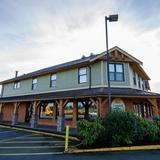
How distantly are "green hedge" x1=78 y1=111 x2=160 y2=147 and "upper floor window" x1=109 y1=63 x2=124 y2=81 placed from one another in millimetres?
6692

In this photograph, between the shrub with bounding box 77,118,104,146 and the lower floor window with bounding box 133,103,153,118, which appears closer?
the shrub with bounding box 77,118,104,146

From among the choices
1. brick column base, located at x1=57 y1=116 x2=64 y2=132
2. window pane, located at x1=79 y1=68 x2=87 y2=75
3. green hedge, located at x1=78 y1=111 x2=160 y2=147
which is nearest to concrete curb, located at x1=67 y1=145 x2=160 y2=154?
green hedge, located at x1=78 y1=111 x2=160 y2=147

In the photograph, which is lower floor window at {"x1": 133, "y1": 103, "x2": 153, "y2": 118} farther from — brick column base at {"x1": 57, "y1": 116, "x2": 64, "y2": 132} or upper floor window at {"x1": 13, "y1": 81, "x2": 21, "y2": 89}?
upper floor window at {"x1": 13, "y1": 81, "x2": 21, "y2": 89}

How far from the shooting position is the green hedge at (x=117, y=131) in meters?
11.2

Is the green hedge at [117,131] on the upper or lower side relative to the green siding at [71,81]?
lower

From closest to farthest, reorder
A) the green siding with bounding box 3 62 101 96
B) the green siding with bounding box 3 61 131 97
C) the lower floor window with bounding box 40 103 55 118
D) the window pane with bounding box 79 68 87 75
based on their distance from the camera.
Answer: the green siding with bounding box 3 61 131 97 < the green siding with bounding box 3 62 101 96 < the window pane with bounding box 79 68 87 75 < the lower floor window with bounding box 40 103 55 118

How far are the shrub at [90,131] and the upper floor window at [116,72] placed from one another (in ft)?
25.0

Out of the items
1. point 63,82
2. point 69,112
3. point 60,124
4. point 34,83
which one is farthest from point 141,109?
point 34,83

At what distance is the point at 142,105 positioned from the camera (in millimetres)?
21375

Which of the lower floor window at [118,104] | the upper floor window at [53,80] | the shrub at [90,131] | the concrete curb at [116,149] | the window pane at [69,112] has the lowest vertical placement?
the concrete curb at [116,149]

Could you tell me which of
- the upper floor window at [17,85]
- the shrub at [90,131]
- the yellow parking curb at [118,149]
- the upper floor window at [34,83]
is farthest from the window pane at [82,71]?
the upper floor window at [17,85]

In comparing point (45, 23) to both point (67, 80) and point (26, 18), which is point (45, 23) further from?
point (67, 80)

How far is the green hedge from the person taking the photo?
36.8ft

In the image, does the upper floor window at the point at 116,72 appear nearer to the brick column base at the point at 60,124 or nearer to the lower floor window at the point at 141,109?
the lower floor window at the point at 141,109
